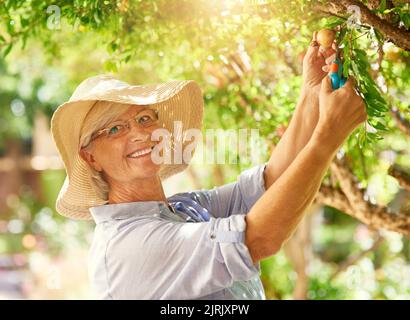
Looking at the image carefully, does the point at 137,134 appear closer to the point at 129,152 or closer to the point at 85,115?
the point at 129,152

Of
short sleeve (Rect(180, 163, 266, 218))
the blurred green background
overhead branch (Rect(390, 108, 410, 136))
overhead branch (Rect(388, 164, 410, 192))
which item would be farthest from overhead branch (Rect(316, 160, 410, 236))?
short sleeve (Rect(180, 163, 266, 218))

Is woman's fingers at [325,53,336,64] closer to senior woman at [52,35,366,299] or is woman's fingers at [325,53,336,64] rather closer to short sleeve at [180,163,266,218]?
senior woman at [52,35,366,299]

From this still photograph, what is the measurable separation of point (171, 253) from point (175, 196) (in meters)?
0.56

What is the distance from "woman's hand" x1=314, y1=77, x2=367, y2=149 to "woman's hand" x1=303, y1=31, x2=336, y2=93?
255mm

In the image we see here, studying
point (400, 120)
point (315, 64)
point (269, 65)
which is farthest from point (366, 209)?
point (315, 64)

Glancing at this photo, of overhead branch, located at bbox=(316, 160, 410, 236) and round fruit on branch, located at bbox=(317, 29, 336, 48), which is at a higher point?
round fruit on branch, located at bbox=(317, 29, 336, 48)

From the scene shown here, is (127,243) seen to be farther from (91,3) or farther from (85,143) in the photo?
(91,3)

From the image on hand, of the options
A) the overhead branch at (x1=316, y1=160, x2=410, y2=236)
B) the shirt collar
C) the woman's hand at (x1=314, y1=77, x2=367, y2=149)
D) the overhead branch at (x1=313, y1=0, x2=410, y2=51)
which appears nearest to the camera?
the woman's hand at (x1=314, y1=77, x2=367, y2=149)

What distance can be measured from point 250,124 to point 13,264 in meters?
10.8

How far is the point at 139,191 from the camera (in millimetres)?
2654

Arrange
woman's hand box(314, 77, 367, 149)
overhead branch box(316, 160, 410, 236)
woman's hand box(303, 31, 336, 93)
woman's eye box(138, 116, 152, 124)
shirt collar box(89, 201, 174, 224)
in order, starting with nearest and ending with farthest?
woman's hand box(314, 77, 367, 149), woman's hand box(303, 31, 336, 93), shirt collar box(89, 201, 174, 224), woman's eye box(138, 116, 152, 124), overhead branch box(316, 160, 410, 236)

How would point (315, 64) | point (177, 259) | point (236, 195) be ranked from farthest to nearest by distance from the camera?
1. point (236, 195)
2. point (315, 64)
3. point (177, 259)

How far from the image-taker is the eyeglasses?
2.64m
